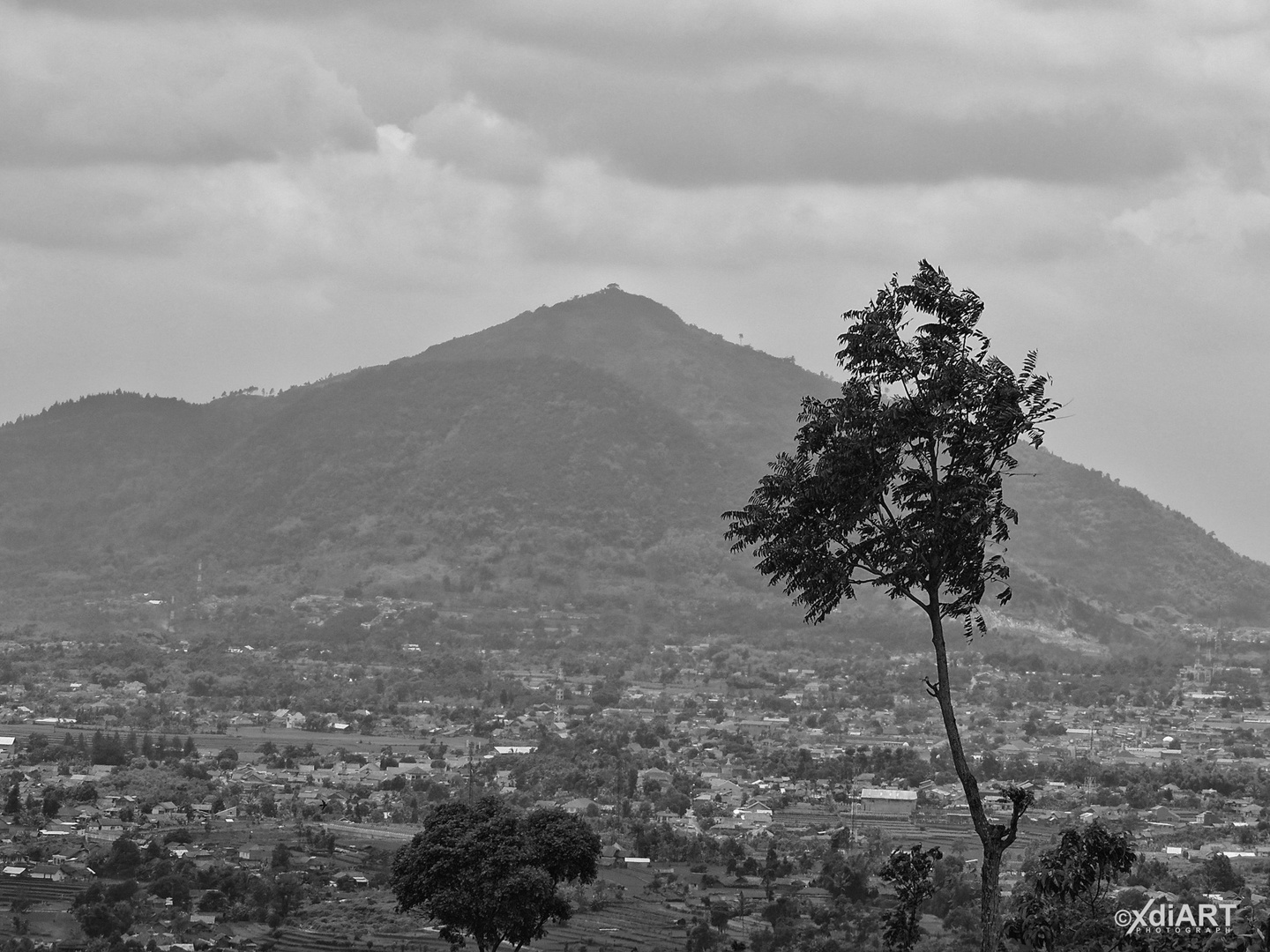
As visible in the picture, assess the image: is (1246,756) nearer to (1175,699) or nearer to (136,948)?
(1175,699)

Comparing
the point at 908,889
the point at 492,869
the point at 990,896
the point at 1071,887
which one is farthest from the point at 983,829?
the point at 492,869

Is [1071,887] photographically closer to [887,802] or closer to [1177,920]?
[1177,920]

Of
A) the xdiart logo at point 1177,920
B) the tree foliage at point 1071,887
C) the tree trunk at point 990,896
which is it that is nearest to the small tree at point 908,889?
the tree foliage at point 1071,887

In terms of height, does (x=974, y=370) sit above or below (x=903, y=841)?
above

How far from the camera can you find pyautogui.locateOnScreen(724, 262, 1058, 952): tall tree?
63.0 feet

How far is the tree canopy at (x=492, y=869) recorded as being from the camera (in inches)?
1439

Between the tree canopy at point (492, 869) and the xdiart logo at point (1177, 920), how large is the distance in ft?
45.8

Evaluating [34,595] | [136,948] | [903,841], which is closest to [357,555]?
[34,595]

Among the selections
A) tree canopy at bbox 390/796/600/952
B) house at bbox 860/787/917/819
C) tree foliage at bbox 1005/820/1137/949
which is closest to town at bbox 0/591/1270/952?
house at bbox 860/787/917/819

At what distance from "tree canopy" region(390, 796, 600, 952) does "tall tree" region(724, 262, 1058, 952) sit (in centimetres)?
1840

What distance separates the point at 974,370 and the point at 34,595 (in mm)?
185465

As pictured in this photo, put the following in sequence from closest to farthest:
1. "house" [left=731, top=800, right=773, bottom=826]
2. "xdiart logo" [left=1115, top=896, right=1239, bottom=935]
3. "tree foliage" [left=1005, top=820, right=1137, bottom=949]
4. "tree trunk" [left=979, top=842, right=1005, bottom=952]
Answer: "tree trunk" [left=979, top=842, right=1005, bottom=952] → "tree foliage" [left=1005, top=820, right=1137, bottom=949] → "xdiart logo" [left=1115, top=896, right=1239, bottom=935] → "house" [left=731, top=800, right=773, bottom=826]

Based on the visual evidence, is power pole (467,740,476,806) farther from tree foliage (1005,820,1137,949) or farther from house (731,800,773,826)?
tree foliage (1005,820,1137,949)

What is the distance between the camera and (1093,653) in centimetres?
18125
